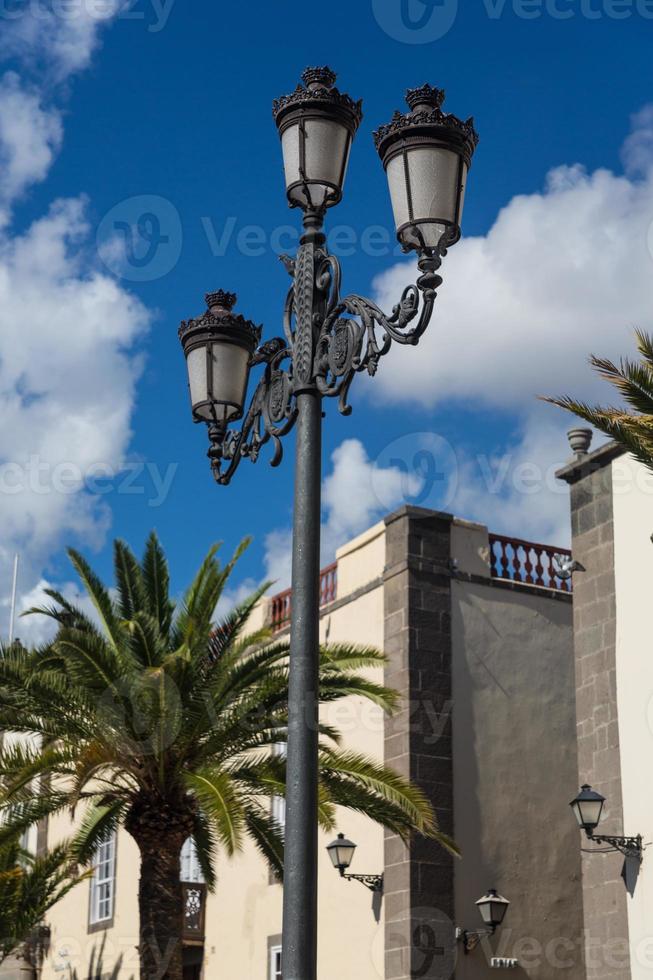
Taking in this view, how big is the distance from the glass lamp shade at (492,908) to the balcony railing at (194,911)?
664cm

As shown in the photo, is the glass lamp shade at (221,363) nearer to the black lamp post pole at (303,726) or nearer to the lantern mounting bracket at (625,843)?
the black lamp post pole at (303,726)

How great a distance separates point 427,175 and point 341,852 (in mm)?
12217

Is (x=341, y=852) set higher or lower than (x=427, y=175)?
lower

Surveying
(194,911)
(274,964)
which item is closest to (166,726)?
(274,964)

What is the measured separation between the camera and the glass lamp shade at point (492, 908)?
16.2 m

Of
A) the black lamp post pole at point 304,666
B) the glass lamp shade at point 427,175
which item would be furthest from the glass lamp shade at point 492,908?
the glass lamp shade at point 427,175

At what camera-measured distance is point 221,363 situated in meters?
7.75

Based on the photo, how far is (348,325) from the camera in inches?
252

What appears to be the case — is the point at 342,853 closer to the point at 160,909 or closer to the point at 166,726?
the point at 160,909

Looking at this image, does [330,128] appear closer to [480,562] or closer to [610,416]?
[610,416]

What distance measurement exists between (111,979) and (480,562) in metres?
11.3

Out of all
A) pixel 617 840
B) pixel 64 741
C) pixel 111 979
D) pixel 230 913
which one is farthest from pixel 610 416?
pixel 111 979

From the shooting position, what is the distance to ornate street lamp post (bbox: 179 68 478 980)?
5781 mm

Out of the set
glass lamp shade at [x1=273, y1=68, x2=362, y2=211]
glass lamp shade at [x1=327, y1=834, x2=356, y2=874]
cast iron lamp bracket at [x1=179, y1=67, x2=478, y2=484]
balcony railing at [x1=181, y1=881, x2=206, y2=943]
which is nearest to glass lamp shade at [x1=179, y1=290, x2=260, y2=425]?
cast iron lamp bracket at [x1=179, y1=67, x2=478, y2=484]
